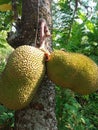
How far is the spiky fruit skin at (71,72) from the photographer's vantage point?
5.66 ft

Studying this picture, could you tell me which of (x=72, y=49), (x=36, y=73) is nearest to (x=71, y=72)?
(x=36, y=73)

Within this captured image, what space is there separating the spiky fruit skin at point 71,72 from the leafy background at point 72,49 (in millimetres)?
674

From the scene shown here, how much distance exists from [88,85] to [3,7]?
0.94 meters

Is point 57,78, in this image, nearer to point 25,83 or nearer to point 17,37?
point 25,83

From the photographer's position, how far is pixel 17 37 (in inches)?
73.5

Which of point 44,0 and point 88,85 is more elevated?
point 44,0

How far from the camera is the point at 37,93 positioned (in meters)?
1.71

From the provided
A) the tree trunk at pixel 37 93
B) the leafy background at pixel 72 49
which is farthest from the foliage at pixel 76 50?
the tree trunk at pixel 37 93

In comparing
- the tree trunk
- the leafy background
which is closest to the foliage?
the leafy background

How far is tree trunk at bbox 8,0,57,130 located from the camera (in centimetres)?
165

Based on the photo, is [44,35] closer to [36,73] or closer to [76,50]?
[36,73]

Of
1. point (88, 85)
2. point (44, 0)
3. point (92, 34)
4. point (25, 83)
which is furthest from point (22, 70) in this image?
point (92, 34)

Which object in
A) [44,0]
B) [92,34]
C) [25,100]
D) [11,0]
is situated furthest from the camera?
[92,34]

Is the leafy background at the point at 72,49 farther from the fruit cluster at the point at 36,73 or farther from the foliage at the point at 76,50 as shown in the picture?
the fruit cluster at the point at 36,73
